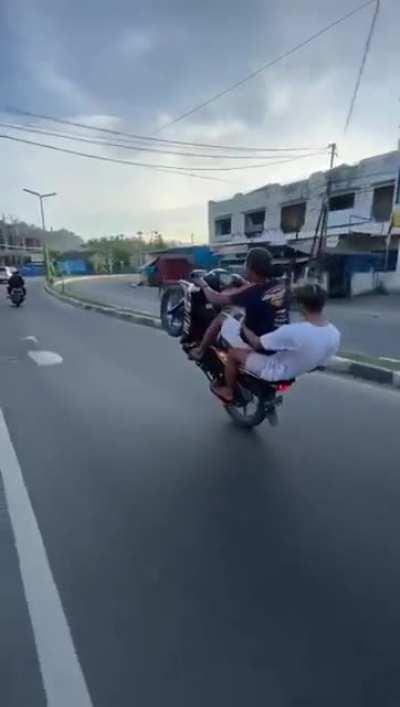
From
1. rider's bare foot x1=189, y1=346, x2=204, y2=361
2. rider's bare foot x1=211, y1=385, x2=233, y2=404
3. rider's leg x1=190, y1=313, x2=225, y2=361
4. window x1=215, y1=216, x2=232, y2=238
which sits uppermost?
window x1=215, y1=216, x2=232, y2=238

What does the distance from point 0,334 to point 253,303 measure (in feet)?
29.2

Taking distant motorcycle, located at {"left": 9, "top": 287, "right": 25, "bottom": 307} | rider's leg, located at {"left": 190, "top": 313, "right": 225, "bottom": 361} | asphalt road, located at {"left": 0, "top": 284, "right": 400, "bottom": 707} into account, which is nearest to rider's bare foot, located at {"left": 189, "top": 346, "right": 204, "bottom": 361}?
rider's leg, located at {"left": 190, "top": 313, "right": 225, "bottom": 361}

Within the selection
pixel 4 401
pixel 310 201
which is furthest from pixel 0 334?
pixel 310 201

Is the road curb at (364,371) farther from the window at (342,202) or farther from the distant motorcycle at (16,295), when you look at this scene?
the window at (342,202)

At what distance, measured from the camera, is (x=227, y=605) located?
7.22 ft

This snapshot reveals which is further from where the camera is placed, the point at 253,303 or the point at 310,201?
the point at 310,201

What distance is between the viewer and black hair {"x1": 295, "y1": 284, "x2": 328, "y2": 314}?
3428mm

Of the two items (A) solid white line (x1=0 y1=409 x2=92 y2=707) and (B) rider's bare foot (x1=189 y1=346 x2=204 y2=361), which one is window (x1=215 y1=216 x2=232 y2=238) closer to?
(B) rider's bare foot (x1=189 y1=346 x2=204 y2=361)

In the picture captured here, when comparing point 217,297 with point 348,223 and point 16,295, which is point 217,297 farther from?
point 348,223

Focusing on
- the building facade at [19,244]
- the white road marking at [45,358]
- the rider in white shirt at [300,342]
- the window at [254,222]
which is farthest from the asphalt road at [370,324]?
the building facade at [19,244]

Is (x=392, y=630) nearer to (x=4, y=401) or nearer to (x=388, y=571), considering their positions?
(x=388, y=571)

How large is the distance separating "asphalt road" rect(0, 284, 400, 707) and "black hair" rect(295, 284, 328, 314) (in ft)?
3.98

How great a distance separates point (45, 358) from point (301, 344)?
569cm

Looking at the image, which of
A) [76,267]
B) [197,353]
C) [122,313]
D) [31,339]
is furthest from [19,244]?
[197,353]
